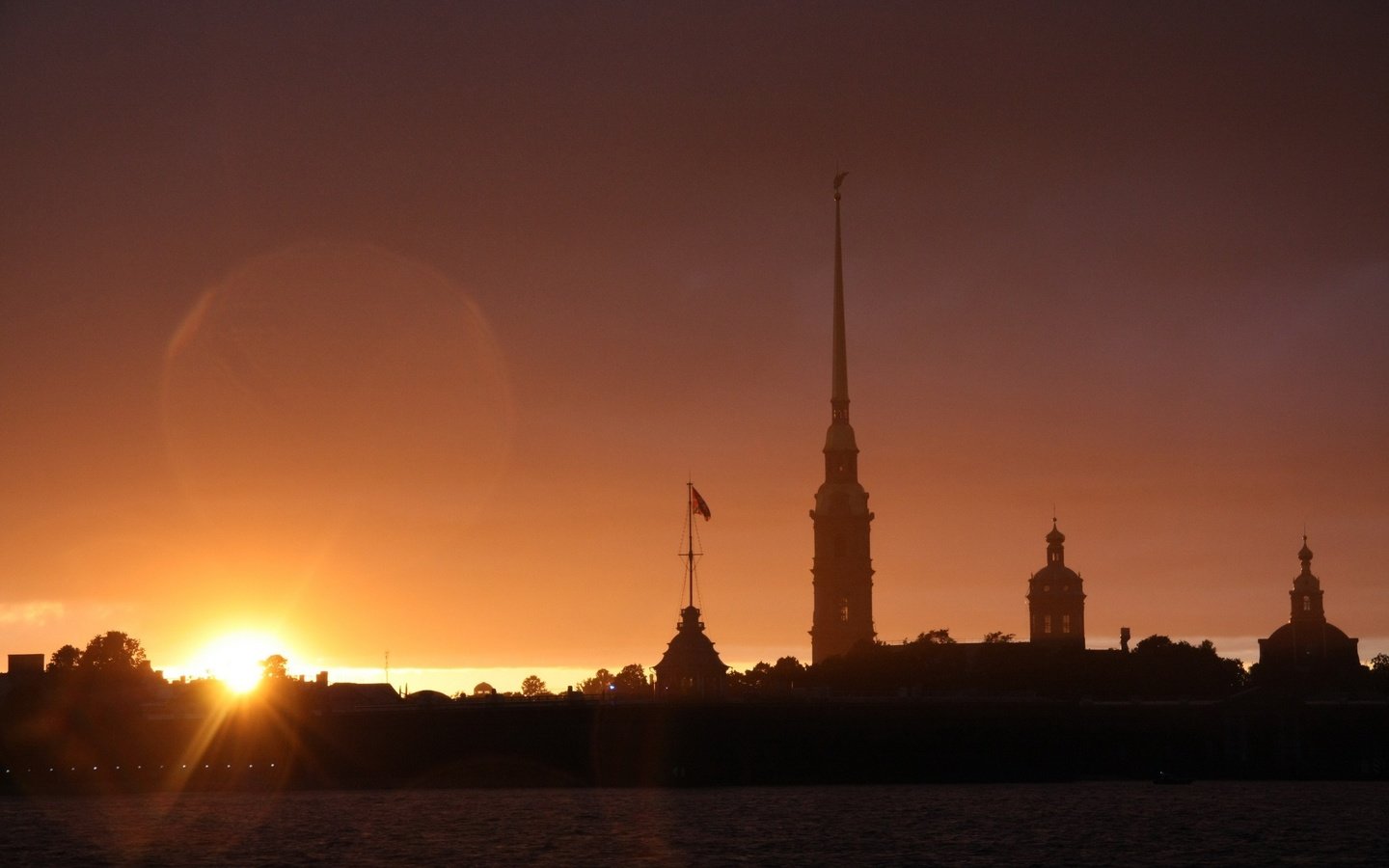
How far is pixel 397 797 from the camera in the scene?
186 m

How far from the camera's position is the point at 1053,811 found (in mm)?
164875

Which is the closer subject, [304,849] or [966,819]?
[304,849]

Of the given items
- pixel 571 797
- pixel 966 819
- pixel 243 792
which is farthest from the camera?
pixel 243 792

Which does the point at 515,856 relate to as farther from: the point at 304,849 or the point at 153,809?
the point at 153,809

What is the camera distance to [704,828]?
5704 inches

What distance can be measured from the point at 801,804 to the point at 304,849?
169 feet

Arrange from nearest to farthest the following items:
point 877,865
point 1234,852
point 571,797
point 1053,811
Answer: point 877,865, point 1234,852, point 1053,811, point 571,797

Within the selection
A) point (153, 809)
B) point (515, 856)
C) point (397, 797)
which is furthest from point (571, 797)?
point (515, 856)

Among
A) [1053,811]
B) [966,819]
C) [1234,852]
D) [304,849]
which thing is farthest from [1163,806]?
[304,849]

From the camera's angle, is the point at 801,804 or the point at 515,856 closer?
the point at 515,856

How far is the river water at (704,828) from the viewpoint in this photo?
126 m

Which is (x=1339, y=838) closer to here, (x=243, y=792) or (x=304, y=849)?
(x=304, y=849)

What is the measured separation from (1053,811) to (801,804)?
62.5 feet

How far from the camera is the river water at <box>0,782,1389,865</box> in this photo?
414ft
